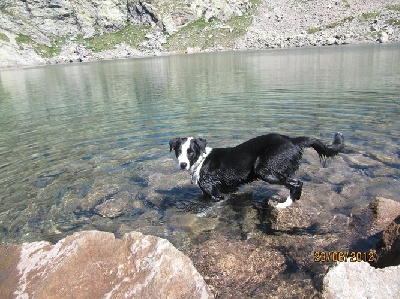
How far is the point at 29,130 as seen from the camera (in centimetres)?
1559

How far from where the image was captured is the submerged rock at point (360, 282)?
340 cm

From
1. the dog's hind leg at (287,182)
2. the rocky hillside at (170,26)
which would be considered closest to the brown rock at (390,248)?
the dog's hind leg at (287,182)

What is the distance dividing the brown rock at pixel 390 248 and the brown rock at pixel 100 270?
2.33 meters

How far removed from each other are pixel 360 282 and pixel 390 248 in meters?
1.08

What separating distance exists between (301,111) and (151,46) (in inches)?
4457

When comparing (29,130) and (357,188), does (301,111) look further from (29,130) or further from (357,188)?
(29,130)

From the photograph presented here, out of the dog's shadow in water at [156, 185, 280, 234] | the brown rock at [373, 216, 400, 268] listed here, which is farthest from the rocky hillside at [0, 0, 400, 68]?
the brown rock at [373, 216, 400, 268]

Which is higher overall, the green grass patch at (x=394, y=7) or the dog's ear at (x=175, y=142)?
the green grass patch at (x=394, y=7)

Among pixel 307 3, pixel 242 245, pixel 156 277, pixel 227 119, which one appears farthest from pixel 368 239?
pixel 307 3

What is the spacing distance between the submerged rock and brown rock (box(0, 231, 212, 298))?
1419 millimetres

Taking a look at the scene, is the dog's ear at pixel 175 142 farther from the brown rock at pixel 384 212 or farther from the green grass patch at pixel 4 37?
the green grass patch at pixel 4 37

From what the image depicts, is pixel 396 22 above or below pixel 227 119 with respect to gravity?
above

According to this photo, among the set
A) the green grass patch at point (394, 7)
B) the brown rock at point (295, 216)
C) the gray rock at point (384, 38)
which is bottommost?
the brown rock at point (295, 216)
